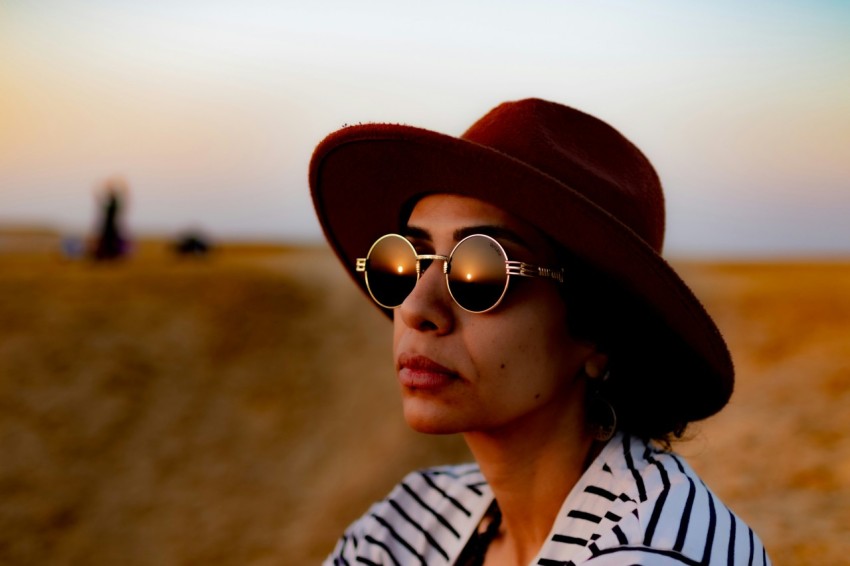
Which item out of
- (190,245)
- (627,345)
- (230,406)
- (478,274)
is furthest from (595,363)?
(190,245)

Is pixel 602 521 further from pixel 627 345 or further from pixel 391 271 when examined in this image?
pixel 391 271

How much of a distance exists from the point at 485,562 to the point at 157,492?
35.3 ft

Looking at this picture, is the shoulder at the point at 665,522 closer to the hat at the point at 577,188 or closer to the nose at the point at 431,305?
the hat at the point at 577,188

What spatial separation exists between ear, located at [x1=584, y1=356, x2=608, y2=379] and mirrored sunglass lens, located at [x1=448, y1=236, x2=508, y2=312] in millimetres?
417

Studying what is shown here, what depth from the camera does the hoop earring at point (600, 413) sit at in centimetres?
244

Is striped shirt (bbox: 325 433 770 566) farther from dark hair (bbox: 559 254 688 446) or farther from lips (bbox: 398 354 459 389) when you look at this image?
lips (bbox: 398 354 459 389)

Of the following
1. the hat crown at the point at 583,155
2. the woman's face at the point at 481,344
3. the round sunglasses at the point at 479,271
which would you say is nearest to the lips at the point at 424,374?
the woman's face at the point at 481,344

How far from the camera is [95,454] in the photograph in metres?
13.0

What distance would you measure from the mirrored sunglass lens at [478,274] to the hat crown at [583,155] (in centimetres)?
26

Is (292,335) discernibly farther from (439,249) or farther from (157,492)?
(439,249)

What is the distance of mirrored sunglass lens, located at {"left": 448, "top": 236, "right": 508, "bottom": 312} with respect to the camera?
7.29ft

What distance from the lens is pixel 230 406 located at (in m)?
14.3

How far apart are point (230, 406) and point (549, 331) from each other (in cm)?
1266

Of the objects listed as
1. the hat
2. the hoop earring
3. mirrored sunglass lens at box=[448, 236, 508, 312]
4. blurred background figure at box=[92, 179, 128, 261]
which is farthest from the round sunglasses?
blurred background figure at box=[92, 179, 128, 261]
